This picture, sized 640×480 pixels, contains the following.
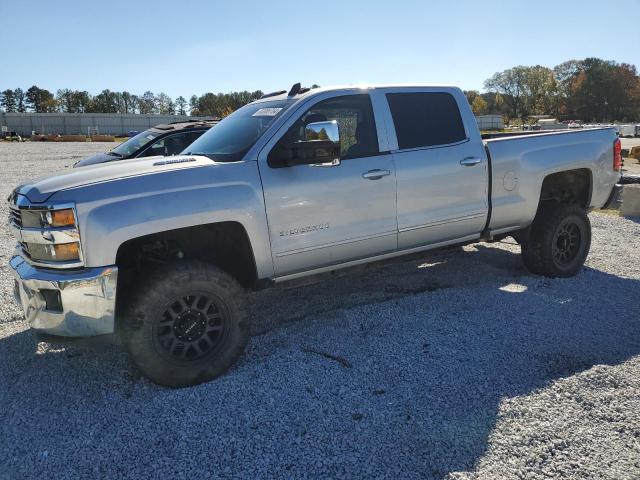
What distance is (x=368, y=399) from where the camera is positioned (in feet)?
11.1

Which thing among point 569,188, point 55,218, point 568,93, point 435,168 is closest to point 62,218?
point 55,218

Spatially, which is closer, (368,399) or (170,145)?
(368,399)

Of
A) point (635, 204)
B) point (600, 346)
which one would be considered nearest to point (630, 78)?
point (635, 204)

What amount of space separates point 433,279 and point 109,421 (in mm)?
3785

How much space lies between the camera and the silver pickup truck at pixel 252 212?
337 cm

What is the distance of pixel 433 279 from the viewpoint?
5.90m

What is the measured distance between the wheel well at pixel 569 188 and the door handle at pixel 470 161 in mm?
1257

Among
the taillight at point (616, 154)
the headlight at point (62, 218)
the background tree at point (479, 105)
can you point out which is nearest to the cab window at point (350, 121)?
the headlight at point (62, 218)

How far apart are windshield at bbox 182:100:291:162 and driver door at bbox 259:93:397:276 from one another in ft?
0.77

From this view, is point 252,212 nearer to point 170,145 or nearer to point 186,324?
point 186,324

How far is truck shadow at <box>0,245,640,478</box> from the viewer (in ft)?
9.73

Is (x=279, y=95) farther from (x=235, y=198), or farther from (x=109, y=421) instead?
(x=109, y=421)

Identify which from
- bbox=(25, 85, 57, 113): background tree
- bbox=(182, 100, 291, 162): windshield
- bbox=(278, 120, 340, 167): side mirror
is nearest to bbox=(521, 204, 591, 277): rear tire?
bbox=(278, 120, 340, 167): side mirror

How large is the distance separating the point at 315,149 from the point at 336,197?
1.67 ft
